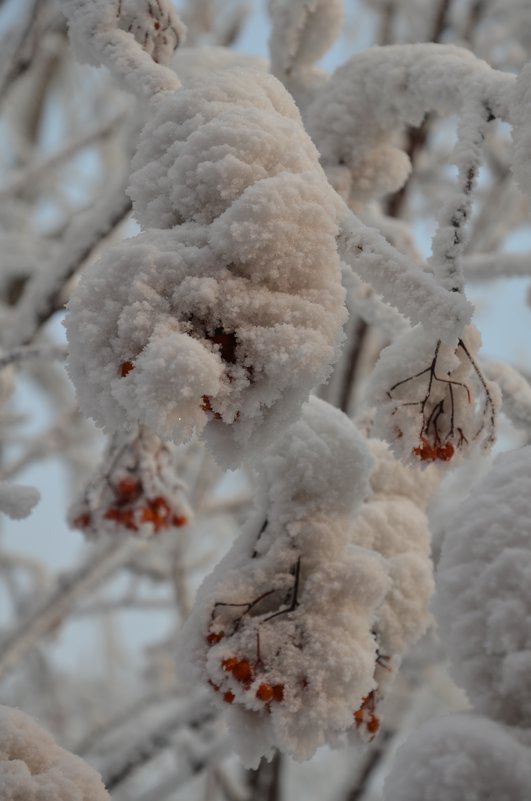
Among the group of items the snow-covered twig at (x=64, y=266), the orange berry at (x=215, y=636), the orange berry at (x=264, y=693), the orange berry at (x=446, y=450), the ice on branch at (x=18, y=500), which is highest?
the snow-covered twig at (x=64, y=266)

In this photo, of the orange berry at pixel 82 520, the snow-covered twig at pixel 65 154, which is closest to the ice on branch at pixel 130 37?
the orange berry at pixel 82 520

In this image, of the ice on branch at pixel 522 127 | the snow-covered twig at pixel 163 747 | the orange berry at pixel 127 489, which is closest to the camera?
the ice on branch at pixel 522 127

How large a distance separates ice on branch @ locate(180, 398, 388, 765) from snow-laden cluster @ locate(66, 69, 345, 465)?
391 millimetres

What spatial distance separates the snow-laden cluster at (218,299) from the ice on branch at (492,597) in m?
0.33

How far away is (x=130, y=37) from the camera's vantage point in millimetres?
1541

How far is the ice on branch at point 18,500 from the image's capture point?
4.96 ft

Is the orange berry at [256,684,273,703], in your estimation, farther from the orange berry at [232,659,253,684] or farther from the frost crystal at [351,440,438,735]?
the frost crystal at [351,440,438,735]

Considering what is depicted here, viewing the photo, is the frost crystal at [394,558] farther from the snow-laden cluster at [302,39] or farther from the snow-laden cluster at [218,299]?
the snow-laden cluster at [302,39]

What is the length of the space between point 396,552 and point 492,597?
57cm

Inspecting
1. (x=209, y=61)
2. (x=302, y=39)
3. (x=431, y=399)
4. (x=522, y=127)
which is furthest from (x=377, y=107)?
(x=431, y=399)

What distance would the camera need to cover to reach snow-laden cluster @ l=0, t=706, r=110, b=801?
4.11 ft

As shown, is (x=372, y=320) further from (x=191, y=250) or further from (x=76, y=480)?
(x=76, y=480)

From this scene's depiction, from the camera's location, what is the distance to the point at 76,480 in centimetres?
626

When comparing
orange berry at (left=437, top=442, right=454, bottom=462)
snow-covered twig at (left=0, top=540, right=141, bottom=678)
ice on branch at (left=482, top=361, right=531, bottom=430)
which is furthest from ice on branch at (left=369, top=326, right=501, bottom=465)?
snow-covered twig at (left=0, top=540, right=141, bottom=678)
